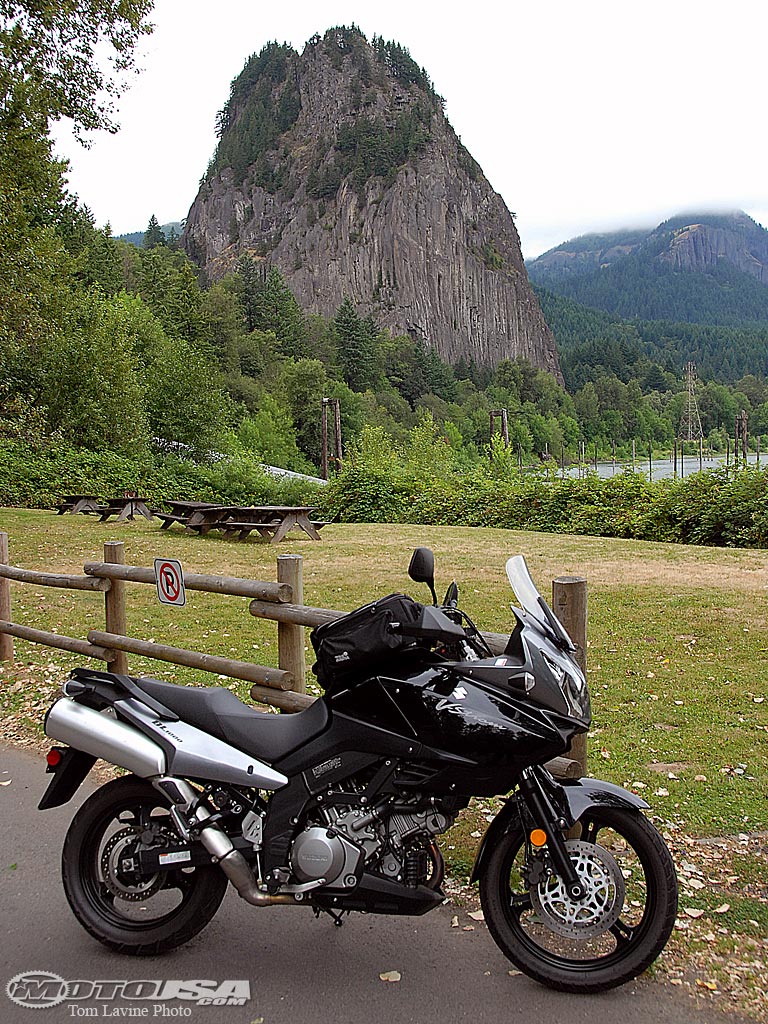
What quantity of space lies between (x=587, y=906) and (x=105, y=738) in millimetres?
1769

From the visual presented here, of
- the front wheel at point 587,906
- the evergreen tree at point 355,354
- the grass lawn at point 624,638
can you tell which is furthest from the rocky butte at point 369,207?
the front wheel at point 587,906

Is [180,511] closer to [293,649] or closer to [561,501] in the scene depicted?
[561,501]

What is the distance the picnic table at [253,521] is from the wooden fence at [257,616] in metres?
9.41

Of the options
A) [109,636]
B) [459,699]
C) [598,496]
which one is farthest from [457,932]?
[598,496]

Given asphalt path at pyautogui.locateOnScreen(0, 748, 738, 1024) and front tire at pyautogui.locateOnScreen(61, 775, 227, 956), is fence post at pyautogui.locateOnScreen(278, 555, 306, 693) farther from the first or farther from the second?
front tire at pyautogui.locateOnScreen(61, 775, 227, 956)

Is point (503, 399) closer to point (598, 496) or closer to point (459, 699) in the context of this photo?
point (598, 496)

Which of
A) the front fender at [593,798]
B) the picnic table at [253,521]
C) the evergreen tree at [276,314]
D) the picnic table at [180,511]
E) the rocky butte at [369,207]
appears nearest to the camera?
the front fender at [593,798]

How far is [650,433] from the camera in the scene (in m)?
131

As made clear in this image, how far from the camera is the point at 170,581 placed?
5.30 m

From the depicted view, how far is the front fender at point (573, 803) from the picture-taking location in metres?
3.20

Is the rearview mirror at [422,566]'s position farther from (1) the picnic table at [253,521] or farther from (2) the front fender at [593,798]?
(1) the picnic table at [253,521]

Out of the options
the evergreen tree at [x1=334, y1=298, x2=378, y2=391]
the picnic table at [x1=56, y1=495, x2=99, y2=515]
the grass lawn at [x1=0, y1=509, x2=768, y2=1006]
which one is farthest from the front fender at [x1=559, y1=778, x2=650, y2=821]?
the evergreen tree at [x1=334, y1=298, x2=378, y2=391]

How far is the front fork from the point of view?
3164 mm

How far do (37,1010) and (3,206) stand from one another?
1511 centimetres
